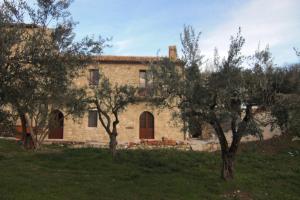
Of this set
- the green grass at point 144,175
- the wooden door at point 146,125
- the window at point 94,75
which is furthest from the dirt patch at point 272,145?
the window at point 94,75

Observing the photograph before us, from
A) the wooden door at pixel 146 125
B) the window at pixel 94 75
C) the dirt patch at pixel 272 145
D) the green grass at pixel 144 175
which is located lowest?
the green grass at pixel 144 175

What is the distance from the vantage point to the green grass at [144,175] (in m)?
13.2

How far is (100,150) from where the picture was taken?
22.0m

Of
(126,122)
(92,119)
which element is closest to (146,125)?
(126,122)

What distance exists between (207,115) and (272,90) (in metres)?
2.53

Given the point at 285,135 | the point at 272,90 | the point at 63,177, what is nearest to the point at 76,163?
the point at 63,177

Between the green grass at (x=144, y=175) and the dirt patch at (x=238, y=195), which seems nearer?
the green grass at (x=144, y=175)

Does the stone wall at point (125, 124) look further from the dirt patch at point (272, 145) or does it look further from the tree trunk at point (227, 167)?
the tree trunk at point (227, 167)

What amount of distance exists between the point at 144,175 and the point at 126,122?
1582cm

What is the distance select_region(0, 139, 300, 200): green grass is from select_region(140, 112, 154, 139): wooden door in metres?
10.4

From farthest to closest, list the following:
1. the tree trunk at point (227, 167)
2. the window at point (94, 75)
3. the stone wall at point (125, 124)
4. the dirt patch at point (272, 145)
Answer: the stone wall at point (125, 124) < the window at point (94, 75) < the dirt patch at point (272, 145) < the tree trunk at point (227, 167)

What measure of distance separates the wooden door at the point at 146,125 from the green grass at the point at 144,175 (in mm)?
10374

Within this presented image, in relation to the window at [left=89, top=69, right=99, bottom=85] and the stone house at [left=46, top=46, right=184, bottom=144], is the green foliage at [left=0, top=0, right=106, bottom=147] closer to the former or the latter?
the window at [left=89, top=69, right=99, bottom=85]

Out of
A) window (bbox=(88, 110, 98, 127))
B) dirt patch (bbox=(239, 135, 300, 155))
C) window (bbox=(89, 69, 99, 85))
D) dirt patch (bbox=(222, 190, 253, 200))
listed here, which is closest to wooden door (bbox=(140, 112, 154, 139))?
window (bbox=(88, 110, 98, 127))
